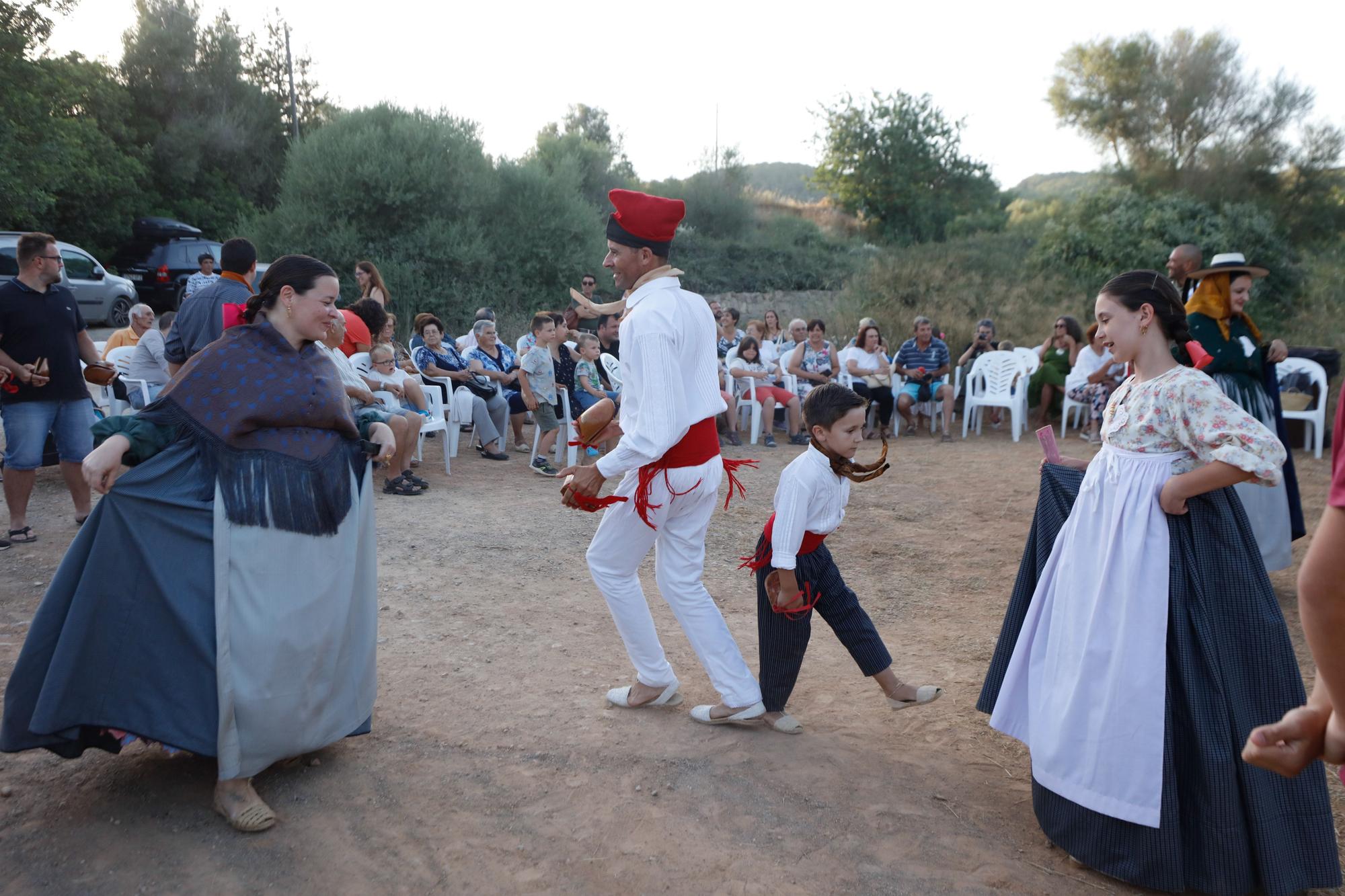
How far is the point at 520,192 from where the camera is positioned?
2202cm

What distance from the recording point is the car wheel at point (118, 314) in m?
17.6

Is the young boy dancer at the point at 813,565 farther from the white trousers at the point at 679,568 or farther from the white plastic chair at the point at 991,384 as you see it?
the white plastic chair at the point at 991,384

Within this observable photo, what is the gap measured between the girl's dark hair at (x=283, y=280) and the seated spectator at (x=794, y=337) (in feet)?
32.3

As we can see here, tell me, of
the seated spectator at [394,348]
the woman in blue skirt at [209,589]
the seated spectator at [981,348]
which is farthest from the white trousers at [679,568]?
the seated spectator at [981,348]

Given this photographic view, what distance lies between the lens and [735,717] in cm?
389

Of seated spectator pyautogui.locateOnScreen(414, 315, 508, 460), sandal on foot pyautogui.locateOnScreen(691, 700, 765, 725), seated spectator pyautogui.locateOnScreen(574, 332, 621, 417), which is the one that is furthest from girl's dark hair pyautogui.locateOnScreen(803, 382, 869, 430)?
seated spectator pyautogui.locateOnScreen(414, 315, 508, 460)

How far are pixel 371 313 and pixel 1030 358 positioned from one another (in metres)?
8.55

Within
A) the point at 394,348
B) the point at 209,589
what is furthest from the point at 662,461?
the point at 394,348

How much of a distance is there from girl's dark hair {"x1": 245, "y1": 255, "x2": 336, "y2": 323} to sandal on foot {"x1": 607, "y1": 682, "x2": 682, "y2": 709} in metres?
2.00

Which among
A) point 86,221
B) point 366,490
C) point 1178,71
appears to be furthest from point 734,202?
point 366,490

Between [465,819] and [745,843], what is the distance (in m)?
0.89

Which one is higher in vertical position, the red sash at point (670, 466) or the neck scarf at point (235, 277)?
the neck scarf at point (235, 277)

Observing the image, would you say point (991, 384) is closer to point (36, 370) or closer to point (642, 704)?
point (642, 704)

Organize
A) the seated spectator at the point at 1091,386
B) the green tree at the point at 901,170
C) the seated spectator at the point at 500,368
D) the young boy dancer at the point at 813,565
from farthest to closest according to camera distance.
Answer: the green tree at the point at 901,170 < the seated spectator at the point at 1091,386 < the seated spectator at the point at 500,368 < the young boy dancer at the point at 813,565
